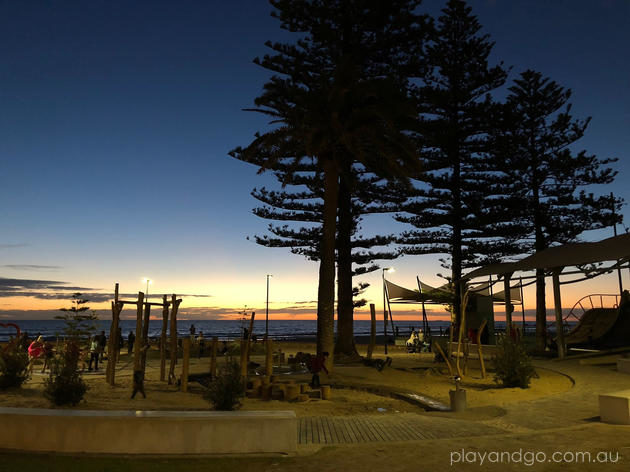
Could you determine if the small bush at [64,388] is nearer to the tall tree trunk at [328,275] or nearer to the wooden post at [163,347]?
the wooden post at [163,347]

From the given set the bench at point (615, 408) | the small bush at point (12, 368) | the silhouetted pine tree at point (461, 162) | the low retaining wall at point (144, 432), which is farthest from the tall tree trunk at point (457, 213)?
the low retaining wall at point (144, 432)

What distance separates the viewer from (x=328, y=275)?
16250 mm

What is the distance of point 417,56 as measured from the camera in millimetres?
21031

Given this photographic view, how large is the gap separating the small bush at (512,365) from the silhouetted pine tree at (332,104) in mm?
5374

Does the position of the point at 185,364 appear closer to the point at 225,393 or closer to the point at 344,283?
the point at 225,393

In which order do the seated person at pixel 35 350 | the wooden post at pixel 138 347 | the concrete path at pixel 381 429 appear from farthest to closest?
1. the seated person at pixel 35 350
2. the wooden post at pixel 138 347
3. the concrete path at pixel 381 429

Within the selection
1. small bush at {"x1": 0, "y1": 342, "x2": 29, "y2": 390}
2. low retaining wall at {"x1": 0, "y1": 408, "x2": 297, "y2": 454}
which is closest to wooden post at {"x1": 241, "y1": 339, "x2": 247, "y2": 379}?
small bush at {"x1": 0, "y1": 342, "x2": 29, "y2": 390}

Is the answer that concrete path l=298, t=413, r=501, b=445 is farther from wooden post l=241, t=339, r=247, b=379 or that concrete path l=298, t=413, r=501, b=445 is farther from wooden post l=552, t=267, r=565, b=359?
wooden post l=552, t=267, r=565, b=359

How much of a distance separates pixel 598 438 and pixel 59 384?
8.41 meters

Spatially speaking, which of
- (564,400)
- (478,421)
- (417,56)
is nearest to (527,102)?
(417,56)

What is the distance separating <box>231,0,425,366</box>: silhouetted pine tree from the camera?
1529 centimetres

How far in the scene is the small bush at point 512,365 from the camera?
472 inches

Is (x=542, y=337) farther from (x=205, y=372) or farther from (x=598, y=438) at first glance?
(x=598, y=438)

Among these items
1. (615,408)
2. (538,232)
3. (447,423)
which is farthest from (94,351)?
(538,232)
